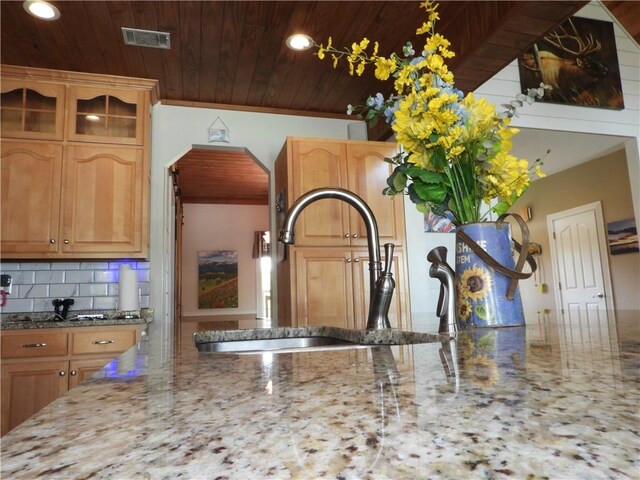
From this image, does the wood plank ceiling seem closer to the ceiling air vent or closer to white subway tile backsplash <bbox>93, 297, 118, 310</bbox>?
the ceiling air vent

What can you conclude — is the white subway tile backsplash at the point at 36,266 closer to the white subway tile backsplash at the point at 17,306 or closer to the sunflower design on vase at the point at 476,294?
the white subway tile backsplash at the point at 17,306

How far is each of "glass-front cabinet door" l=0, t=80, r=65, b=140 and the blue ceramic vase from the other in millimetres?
2888

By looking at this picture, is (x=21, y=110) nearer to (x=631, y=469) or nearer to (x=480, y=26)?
(x=480, y=26)

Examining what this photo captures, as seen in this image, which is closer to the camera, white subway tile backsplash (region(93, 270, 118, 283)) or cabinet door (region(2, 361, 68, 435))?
cabinet door (region(2, 361, 68, 435))

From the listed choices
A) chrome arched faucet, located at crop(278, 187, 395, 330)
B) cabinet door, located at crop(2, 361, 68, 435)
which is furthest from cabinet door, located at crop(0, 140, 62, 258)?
chrome arched faucet, located at crop(278, 187, 395, 330)

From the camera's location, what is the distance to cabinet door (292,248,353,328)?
2.90m

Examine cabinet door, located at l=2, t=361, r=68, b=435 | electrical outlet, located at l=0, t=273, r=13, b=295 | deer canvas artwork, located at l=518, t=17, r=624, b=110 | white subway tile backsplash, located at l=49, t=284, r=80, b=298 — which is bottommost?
cabinet door, located at l=2, t=361, r=68, b=435

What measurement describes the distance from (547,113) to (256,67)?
2256mm

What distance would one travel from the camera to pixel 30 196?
285 centimetres

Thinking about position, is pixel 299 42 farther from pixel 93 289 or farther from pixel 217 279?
pixel 217 279

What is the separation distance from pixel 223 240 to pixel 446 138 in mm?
6985

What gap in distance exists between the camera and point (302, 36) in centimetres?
261

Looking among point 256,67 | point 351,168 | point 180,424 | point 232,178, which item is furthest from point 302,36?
point 232,178

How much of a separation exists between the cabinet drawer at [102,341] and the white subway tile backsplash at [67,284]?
0.51 metres
